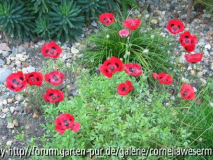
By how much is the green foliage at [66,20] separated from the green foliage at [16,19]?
24 centimetres

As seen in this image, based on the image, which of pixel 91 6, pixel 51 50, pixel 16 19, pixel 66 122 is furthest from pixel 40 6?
pixel 66 122

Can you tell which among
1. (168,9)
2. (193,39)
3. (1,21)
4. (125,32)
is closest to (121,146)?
(193,39)

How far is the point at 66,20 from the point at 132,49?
27.1 inches

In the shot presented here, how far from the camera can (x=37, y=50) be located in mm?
3584

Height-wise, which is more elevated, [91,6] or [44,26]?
[91,6]

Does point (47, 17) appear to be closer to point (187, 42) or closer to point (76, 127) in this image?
point (187, 42)

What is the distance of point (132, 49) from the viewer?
3.35m

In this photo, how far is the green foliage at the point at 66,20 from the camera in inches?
133

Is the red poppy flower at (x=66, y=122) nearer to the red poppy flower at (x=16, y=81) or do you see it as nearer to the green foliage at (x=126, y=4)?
the red poppy flower at (x=16, y=81)

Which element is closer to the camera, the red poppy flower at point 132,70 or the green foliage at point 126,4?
the red poppy flower at point 132,70

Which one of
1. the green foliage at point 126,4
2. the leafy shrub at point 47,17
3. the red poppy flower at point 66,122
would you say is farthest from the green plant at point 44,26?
the red poppy flower at point 66,122

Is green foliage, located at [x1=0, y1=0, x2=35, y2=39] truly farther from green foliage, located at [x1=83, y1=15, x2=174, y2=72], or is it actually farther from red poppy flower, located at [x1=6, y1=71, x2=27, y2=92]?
red poppy flower, located at [x1=6, y1=71, x2=27, y2=92]

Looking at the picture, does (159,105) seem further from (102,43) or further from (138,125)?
(102,43)

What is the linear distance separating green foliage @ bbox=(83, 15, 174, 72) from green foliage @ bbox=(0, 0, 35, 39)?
2.02ft
